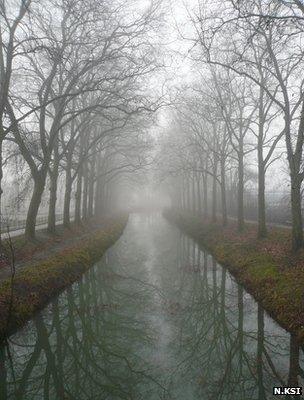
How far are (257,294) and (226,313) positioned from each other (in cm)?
127

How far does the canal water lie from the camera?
7.73 metres

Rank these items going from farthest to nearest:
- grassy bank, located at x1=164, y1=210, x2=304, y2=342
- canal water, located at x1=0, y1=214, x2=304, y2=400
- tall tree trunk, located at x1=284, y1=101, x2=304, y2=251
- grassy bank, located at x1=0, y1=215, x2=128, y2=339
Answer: tall tree trunk, located at x1=284, y1=101, x2=304, y2=251 → grassy bank, located at x1=164, y1=210, x2=304, y2=342 → grassy bank, located at x1=0, y1=215, x2=128, y2=339 → canal water, located at x1=0, y1=214, x2=304, y2=400

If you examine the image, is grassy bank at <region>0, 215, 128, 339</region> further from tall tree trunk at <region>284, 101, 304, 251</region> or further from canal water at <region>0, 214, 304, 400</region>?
tall tree trunk at <region>284, 101, 304, 251</region>

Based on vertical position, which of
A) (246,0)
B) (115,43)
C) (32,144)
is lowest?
(32,144)

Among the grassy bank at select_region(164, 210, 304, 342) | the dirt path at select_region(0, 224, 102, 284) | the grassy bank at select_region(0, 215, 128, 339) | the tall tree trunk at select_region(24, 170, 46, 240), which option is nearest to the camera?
the grassy bank at select_region(0, 215, 128, 339)

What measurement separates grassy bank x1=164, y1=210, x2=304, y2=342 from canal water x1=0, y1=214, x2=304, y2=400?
1.19ft

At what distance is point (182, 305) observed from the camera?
13.6 meters

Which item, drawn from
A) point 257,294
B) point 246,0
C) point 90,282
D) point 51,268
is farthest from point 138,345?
point 246,0

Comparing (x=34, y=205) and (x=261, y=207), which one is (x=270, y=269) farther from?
(x=34, y=205)

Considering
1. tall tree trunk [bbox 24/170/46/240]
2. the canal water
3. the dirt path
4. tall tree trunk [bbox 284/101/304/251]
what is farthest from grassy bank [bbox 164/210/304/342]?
tall tree trunk [bbox 24/170/46/240]

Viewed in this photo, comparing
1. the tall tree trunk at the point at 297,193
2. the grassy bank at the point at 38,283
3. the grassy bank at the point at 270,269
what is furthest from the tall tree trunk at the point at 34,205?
the tall tree trunk at the point at 297,193

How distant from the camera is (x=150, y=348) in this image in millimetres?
9633

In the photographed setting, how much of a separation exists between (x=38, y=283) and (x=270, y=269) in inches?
295

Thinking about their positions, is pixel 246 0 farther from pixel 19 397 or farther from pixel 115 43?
pixel 19 397
